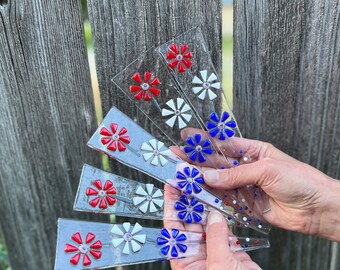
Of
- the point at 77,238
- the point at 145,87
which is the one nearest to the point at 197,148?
the point at 145,87

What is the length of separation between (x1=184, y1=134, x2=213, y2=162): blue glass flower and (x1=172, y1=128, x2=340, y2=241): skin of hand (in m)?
0.03

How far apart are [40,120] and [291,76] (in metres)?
1.03

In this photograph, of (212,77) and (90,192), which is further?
(212,77)

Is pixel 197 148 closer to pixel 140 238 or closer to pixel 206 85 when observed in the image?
pixel 206 85

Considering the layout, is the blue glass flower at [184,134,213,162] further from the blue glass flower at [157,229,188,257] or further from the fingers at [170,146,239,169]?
the blue glass flower at [157,229,188,257]

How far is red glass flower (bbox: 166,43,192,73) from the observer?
1.73 m

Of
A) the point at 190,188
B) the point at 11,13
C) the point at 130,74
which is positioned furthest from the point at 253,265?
the point at 11,13

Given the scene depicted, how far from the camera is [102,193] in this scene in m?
1.71

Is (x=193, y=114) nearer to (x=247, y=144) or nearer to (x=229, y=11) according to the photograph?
(x=247, y=144)

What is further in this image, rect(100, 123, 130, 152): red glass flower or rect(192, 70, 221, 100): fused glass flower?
rect(192, 70, 221, 100): fused glass flower

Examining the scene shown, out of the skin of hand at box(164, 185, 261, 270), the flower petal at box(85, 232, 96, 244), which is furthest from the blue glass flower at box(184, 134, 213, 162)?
the flower petal at box(85, 232, 96, 244)

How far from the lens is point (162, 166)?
177 centimetres

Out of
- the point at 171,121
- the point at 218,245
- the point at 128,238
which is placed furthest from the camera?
the point at 171,121

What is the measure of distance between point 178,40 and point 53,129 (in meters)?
0.63
